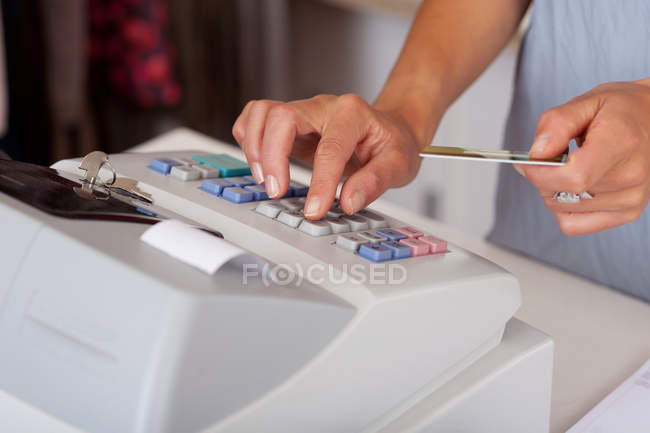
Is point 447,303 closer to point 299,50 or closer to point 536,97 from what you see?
point 536,97

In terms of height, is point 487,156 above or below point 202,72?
above

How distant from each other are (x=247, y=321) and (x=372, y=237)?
0.15 metres

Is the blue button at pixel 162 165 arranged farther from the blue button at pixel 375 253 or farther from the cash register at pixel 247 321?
the blue button at pixel 375 253

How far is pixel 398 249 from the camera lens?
42 centimetres

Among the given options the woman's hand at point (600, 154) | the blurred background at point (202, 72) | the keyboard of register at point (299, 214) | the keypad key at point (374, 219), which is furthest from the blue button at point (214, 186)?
the blurred background at point (202, 72)

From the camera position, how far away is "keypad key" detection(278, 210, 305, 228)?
449mm

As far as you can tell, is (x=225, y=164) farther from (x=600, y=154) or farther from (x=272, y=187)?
(x=600, y=154)

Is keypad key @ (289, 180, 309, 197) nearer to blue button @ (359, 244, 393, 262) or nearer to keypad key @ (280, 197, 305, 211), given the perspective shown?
keypad key @ (280, 197, 305, 211)

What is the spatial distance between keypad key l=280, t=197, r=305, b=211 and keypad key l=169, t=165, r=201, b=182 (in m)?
0.08

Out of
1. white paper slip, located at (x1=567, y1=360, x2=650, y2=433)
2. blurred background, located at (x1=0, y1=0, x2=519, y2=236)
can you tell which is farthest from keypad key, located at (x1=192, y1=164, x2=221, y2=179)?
blurred background, located at (x1=0, y1=0, x2=519, y2=236)

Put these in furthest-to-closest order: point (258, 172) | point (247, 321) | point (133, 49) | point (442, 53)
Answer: point (133, 49) → point (442, 53) → point (258, 172) → point (247, 321)

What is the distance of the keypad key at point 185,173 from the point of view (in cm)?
52

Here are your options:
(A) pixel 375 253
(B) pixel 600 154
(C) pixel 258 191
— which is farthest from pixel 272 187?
(B) pixel 600 154

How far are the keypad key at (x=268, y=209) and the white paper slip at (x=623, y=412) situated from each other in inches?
9.6
